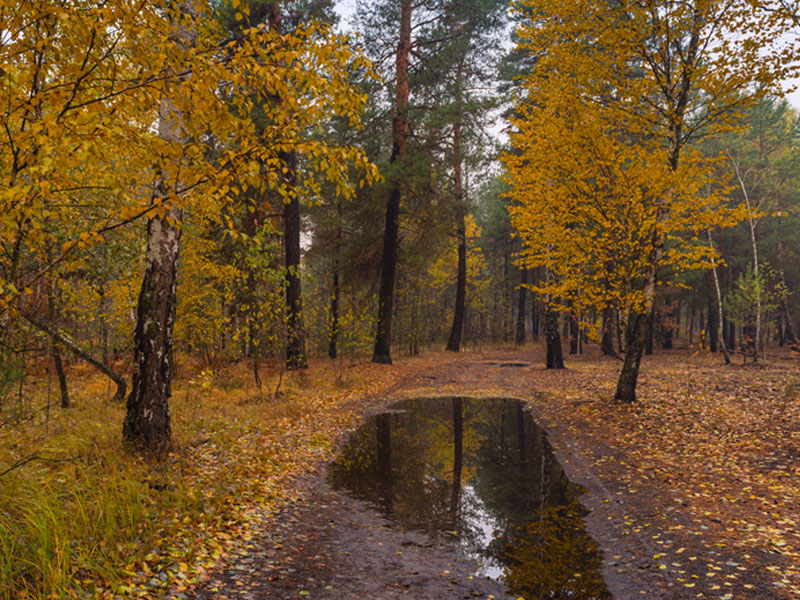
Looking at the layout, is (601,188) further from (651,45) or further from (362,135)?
(362,135)

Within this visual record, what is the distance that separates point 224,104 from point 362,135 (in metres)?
15.1

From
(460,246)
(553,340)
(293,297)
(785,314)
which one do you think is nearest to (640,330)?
Result: (553,340)

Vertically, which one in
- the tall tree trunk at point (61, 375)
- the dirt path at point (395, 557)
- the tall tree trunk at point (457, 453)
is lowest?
the tall tree trunk at point (457, 453)

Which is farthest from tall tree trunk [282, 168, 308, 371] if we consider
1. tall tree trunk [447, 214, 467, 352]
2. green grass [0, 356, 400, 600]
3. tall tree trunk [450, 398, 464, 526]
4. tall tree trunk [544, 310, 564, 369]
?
tall tree trunk [447, 214, 467, 352]

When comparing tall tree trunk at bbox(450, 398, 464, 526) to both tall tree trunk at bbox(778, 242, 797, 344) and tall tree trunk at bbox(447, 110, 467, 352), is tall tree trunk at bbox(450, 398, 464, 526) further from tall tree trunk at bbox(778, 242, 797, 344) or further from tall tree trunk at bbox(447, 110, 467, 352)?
tall tree trunk at bbox(778, 242, 797, 344)

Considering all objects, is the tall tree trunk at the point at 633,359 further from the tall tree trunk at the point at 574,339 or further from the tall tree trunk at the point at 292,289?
the tall tree trunk at the point at 574,339

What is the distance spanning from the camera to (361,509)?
570 cm

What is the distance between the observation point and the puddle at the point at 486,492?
14.2ft

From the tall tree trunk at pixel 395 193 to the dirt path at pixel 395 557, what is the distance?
11543 millimetres

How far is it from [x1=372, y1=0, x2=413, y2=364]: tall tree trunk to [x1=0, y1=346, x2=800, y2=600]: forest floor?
8.10 m

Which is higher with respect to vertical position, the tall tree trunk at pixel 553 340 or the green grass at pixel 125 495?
the tall tree trunk at pixel 553 340

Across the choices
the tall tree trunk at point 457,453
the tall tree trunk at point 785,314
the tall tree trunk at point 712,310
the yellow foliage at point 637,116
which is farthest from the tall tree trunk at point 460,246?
the tall tree trunk at point 785,314

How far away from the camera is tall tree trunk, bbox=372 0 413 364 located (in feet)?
57.9

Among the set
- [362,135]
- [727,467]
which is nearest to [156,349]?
[727,467]
